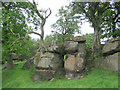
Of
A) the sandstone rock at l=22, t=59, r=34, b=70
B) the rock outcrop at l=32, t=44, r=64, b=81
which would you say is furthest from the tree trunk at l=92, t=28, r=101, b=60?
the sandstone rock at l=22, t=59, r=34, b=70

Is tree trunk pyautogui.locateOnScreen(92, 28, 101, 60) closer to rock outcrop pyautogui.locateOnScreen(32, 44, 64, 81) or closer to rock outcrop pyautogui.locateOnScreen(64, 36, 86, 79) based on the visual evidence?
rock outcrop pyautogui.locateOnScreen(64, 36, 86, 79)

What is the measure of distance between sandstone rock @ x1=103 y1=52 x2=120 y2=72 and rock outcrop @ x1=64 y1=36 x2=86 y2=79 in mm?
2444

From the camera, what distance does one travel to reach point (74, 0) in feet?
46.4

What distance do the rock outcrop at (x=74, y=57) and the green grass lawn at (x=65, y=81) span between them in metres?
1.07

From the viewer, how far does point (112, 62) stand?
992 centimetres

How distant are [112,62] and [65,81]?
17.0 feet

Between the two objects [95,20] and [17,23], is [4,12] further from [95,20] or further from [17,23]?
[95,20]

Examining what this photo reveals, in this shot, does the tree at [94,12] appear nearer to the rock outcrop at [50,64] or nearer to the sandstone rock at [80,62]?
the sandstone rock at [80,62]

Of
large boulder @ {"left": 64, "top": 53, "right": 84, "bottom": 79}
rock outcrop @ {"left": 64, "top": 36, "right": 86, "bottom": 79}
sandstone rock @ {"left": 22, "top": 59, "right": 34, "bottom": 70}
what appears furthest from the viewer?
sandstone rock @ {"left": 22, "top": 59, "right": 34, "bottom": 70}

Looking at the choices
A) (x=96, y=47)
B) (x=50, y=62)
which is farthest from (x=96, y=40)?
(x=50, y=62)

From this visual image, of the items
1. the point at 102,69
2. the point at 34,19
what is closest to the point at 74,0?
the point at 34,19

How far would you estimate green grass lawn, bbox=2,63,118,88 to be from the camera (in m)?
8.06

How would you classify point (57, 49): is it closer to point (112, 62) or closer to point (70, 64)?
point (70, 64)

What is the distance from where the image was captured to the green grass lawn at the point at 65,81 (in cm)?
806
